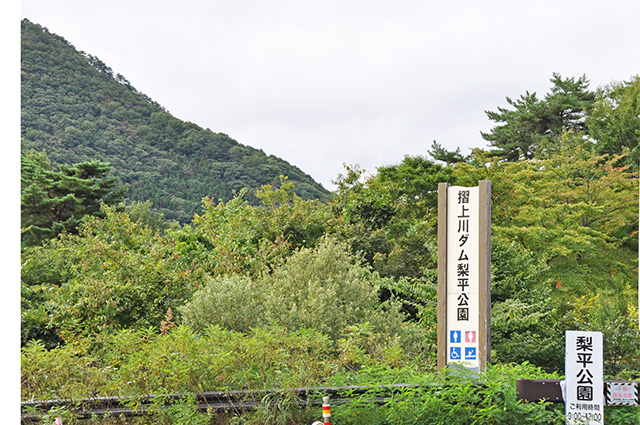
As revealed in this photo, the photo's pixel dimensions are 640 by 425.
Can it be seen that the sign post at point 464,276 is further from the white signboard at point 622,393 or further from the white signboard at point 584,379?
the white signboard at point 622,393

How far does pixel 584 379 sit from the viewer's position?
4844mm

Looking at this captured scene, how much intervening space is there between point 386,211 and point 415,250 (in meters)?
1.71

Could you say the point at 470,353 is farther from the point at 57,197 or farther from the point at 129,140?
the point at 129,140

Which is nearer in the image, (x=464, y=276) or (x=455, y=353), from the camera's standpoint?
(x=455, y=353)

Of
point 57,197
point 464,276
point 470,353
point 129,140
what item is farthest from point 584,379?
point 129,140

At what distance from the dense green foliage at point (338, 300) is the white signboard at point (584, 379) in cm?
23

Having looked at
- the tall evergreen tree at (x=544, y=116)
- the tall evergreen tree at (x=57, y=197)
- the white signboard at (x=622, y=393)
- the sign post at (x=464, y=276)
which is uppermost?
the tall evergreen tree at (x=544, y=116)

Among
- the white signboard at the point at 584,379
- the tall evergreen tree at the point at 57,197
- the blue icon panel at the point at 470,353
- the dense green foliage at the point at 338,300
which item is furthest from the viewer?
the tall evergreen tree at the point at 57,197

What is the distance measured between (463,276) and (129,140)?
46.9 m

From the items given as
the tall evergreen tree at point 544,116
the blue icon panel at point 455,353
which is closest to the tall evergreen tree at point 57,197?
the tall evergreen tree at point 544,116

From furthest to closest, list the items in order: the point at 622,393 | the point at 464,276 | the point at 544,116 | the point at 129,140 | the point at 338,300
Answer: the point at 129,140 < the point at 544,116 < the point at 338,300 < the point at 464,276 < the point at 622,393

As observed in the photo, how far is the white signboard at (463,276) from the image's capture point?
599cm

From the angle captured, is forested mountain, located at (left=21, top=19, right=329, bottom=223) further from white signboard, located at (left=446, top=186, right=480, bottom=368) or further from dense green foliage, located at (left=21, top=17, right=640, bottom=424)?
white signboard, located at (left=446, top=186, right=480, bottom=368)

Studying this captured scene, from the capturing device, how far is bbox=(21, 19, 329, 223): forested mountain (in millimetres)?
42125
